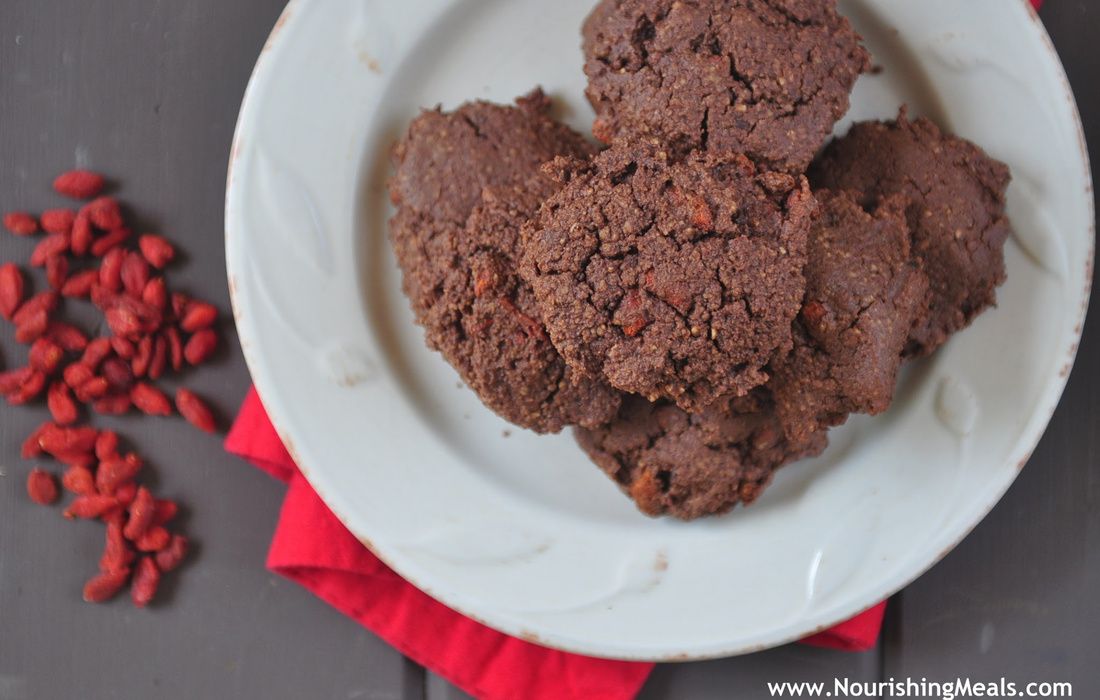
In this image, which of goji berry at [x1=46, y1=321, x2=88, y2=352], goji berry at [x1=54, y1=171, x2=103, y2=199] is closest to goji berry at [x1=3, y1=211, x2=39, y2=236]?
goji berry at [x1=54, y1=171, x2=103, y2=199]

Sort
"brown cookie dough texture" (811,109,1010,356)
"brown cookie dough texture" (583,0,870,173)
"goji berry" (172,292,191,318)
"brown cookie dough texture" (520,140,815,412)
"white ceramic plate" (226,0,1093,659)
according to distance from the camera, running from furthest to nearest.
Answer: "goji berry" (172,292,191,318) < "white ceramic plate" (226,0,1093,659) < "brown cookie dough texture" (811,109,1010,356) < "brown cookie dough texture" (583,0,870,173) < "brown cookie dough texture" (520,140,815,412)

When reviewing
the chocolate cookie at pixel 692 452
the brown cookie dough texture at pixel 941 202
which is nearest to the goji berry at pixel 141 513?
the chocolate cookie at pixel 692 452

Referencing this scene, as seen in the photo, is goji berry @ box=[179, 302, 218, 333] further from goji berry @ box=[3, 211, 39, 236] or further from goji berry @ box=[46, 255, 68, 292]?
goji berry @ box=[3, 211, 39, 236]

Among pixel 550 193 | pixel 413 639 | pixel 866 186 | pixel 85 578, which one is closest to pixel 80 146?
pixel 85 578

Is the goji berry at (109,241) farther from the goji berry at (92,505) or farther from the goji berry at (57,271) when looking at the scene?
the goji berry at (92,505)

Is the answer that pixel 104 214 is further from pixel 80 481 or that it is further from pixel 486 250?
pixel 486 250

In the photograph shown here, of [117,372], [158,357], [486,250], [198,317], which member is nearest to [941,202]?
[486,250]

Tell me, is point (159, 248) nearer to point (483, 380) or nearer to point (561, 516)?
point (483, 380)
